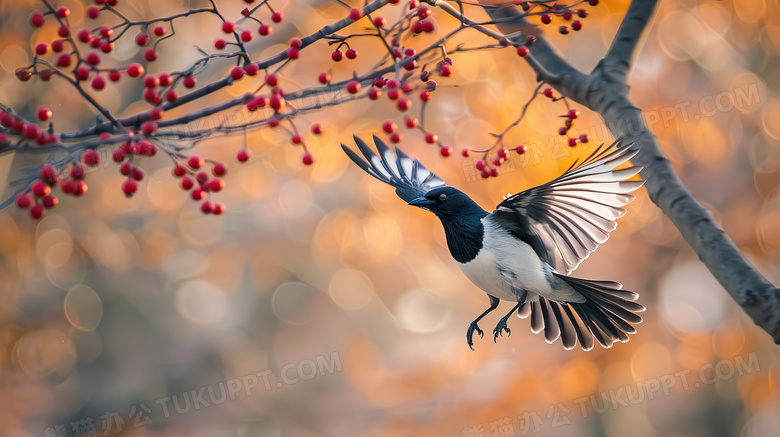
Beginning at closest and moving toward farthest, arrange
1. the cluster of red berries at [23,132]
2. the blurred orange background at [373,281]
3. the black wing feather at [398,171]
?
1. the cluster of red berries at [23,132]
2. the black wing feather at [398,171]
3. the blurred orange background at [373,281]

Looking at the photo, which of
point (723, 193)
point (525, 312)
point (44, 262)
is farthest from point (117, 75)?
point (723, 193)

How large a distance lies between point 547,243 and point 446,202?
327mm

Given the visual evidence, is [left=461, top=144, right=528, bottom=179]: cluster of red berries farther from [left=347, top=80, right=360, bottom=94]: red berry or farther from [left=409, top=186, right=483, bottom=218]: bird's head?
[left=347, top=80, right=360, bottom=94]: red berry

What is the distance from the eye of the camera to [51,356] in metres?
5.50

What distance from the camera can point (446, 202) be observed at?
1896 mm

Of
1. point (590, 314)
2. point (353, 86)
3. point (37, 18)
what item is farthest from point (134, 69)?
point (590, 314)

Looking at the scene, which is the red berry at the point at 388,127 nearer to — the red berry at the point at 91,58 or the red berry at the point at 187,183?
the red berry at the point at 187,183

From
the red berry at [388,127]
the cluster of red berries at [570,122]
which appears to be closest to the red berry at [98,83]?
the red berry at [388,127]

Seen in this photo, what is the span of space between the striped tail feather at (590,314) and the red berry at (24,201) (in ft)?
4.59

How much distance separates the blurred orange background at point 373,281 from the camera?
5.32 meters

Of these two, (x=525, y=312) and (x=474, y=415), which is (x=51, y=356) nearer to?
(x=474, y=415)

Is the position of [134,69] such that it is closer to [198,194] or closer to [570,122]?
[198,194]

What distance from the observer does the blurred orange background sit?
5324 millimetres

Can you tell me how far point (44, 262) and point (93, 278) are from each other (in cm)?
41
